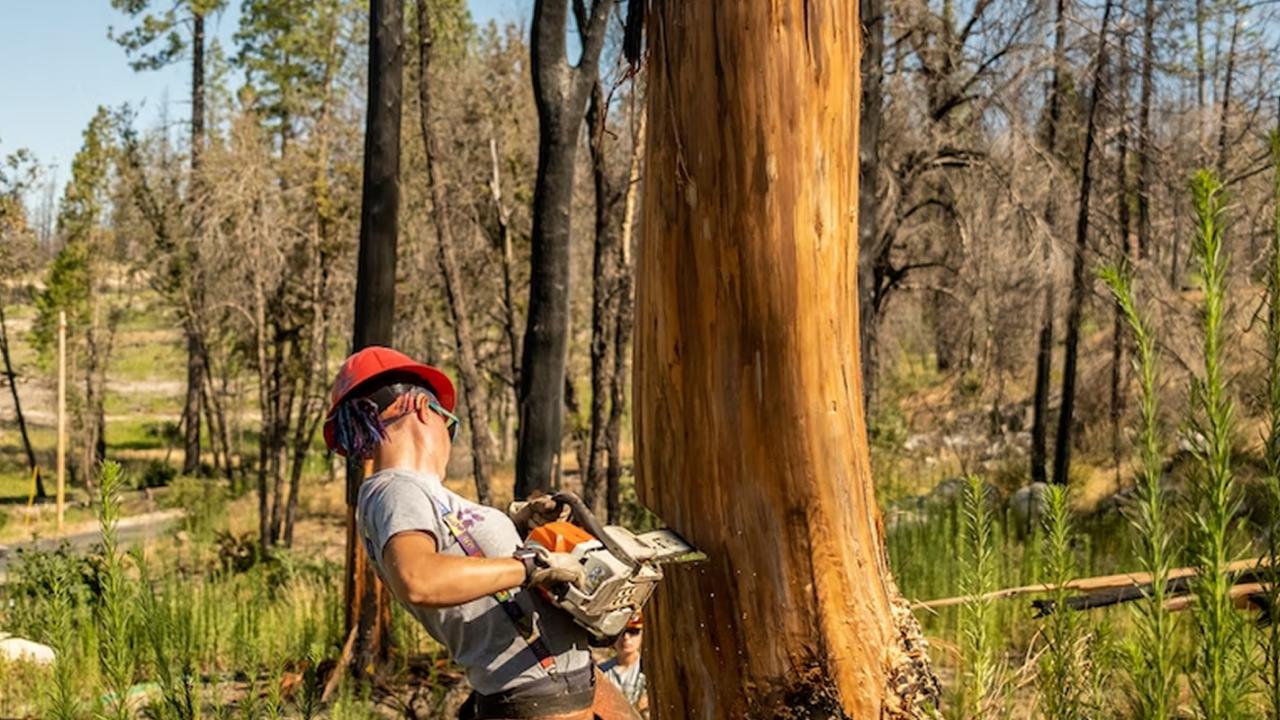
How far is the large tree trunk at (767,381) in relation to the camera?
2555mm

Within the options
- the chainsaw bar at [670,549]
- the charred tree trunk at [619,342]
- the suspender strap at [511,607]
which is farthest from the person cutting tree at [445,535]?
the charred tree trunk at [619,342]

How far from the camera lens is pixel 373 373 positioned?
304 cm

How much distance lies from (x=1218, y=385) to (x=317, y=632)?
694 centimetres

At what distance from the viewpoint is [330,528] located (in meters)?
21.8

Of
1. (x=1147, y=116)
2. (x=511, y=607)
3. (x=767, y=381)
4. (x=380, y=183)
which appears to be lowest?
(x=511, y=607)

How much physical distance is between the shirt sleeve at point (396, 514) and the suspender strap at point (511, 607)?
1.4 inches

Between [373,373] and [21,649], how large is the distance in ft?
19.7

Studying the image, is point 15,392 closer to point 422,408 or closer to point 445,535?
point 422,408

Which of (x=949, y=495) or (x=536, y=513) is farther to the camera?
(x=949, y=495)

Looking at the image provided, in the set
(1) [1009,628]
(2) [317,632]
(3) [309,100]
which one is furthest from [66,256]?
(1) [1009,628]

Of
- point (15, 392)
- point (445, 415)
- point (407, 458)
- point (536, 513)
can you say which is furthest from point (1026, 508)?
point (15, 392)

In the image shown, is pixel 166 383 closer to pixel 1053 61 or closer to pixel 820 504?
pixel 1053 61

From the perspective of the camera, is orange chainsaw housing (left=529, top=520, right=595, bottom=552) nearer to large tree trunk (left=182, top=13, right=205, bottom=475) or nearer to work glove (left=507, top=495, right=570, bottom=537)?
work glove (left=507, top=495, right=570, bottom=537)

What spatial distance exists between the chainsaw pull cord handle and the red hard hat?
407mm
